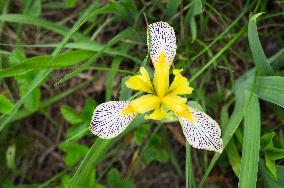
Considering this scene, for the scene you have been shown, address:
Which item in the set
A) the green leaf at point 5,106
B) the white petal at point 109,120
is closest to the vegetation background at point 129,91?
the green leaf at point 5,106

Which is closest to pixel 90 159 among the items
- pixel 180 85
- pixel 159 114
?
pixel 159 114

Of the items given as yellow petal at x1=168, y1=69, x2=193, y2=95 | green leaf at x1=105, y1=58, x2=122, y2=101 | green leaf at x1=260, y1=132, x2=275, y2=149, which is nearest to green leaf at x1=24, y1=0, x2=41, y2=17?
green leaf at x1=105, y1=58, x2=122, y2=101

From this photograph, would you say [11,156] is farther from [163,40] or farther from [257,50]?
[257,50]

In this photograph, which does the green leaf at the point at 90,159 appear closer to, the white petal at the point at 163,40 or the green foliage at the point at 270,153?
the white petal at the point at 163,40

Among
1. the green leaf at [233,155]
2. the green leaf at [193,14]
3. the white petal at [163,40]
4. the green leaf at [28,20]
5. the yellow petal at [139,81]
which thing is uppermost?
the green leaf at [193,14]

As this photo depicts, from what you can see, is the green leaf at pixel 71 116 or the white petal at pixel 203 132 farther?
the green leaf at pixel 71 116

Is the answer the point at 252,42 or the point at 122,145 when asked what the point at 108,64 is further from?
the point at 252,42

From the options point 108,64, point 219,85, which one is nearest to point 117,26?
point 108,64
